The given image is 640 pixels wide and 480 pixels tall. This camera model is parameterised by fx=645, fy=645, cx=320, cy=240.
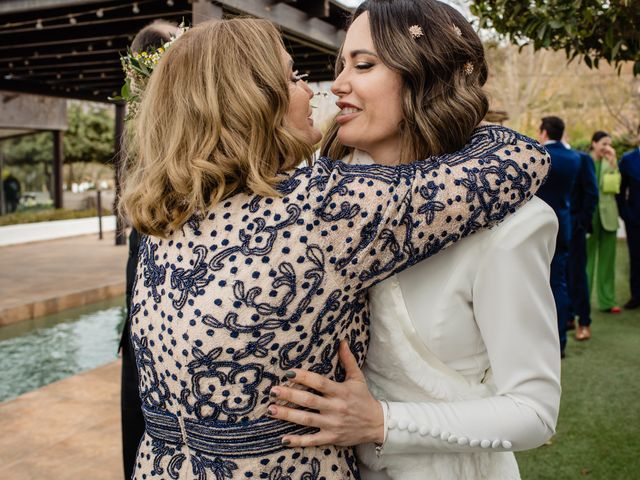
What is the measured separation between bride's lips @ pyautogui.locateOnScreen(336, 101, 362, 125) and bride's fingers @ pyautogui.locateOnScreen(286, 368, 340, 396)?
2.07 ft

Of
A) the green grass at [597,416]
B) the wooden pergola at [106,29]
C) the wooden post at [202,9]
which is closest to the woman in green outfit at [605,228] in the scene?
the green grass at [597,416]

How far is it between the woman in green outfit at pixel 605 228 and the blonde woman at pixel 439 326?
592cm

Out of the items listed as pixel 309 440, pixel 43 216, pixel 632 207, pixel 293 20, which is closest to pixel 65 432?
pixel 309 440

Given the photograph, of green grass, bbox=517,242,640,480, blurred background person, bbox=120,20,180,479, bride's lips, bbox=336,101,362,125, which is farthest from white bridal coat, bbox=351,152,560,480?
green grass, bbox=517,242,640,480

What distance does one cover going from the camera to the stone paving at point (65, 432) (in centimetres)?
334

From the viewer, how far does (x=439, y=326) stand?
4.13 ft

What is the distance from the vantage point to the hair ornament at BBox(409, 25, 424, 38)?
1.39 m

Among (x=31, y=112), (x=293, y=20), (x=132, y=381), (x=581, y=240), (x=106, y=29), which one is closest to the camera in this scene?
(x=132, y=381)

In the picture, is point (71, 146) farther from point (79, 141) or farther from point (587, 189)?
point (587, 189)

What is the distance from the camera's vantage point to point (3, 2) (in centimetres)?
631

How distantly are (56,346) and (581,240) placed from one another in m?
5.02

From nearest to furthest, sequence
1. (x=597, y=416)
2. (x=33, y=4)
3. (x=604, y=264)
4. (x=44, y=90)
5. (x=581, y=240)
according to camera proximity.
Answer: (x=597, y=416) → (x=581, y=240) → (x=33, y=4) → (x=604, y=264) → (x=44, y=90)

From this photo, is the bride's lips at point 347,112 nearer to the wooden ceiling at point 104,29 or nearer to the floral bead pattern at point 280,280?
the floral bead pattern at point 280,280

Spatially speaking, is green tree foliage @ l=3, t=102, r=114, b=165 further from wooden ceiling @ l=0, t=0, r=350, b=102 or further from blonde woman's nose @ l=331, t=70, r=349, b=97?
blonde woman's nose @ l=331, t=70, r=349, b=97
